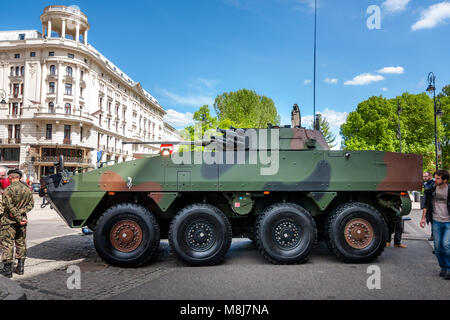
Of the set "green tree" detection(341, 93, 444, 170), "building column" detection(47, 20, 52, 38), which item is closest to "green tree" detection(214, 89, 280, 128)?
"green tree" detection(341, 93, 444, 170)

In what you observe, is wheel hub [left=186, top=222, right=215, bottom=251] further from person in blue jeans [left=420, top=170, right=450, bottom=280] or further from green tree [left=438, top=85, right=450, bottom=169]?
green tree [left=438, top=85, right=450, bottom=169]

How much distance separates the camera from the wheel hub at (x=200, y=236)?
5.64m

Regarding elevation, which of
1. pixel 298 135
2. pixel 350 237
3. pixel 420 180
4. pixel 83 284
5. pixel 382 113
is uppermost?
pixel 382 113

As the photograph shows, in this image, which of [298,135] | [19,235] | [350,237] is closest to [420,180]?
[350,237]

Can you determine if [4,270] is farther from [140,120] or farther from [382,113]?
[140,120]

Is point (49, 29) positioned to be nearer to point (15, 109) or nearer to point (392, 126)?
point (15, 109)

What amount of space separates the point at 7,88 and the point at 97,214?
153ft

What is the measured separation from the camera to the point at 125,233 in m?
5.64

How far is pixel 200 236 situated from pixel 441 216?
376 cm

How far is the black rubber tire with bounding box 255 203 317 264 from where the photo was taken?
5.65 m

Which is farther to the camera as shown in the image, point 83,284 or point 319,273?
point 319,273

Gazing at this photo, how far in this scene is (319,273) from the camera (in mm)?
5199

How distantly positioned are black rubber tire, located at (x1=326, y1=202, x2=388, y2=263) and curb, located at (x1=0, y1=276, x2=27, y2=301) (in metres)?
4.51

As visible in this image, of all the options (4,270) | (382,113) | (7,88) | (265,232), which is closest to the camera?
(4,270)
